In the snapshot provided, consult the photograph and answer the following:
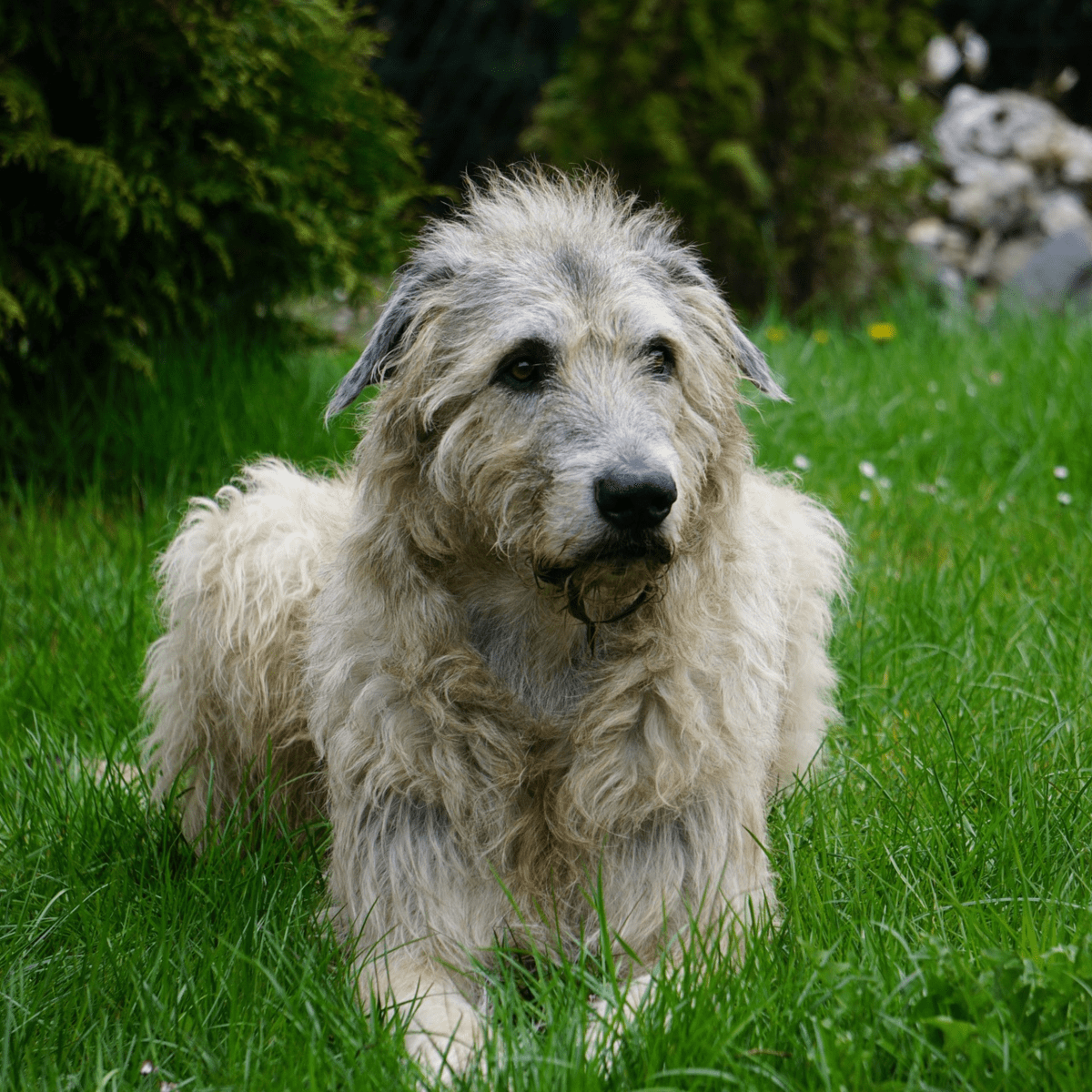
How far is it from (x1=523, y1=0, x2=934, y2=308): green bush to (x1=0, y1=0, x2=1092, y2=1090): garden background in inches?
1.0

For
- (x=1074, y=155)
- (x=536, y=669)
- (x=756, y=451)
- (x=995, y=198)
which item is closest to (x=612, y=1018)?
(x=536, y=669)

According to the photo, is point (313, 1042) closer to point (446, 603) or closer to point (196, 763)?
point (446, 603)

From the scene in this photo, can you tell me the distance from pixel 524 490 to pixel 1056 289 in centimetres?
766

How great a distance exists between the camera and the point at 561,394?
2473 mm

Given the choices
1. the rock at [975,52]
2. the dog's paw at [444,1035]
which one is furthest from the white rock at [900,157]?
the dog's paw at [444,1035]

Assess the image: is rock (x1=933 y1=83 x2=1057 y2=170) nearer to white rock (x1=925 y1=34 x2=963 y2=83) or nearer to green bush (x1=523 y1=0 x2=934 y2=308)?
white rock (x1=925 y1=34 x2=963 y2=83)

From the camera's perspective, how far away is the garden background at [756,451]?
214 cm

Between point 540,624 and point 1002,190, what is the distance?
30.4 ft

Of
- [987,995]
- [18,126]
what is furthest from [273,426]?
[987,995]

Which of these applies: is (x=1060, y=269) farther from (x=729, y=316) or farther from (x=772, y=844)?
(x=772, y=844)

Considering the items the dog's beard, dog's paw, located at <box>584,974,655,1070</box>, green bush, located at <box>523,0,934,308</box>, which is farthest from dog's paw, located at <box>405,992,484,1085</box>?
green bush, located at <box>523,0,934,308</box>

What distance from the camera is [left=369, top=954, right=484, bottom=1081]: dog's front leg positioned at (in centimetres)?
217

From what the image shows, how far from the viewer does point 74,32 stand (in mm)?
4980

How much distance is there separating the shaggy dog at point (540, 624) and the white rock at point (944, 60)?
419 inches
